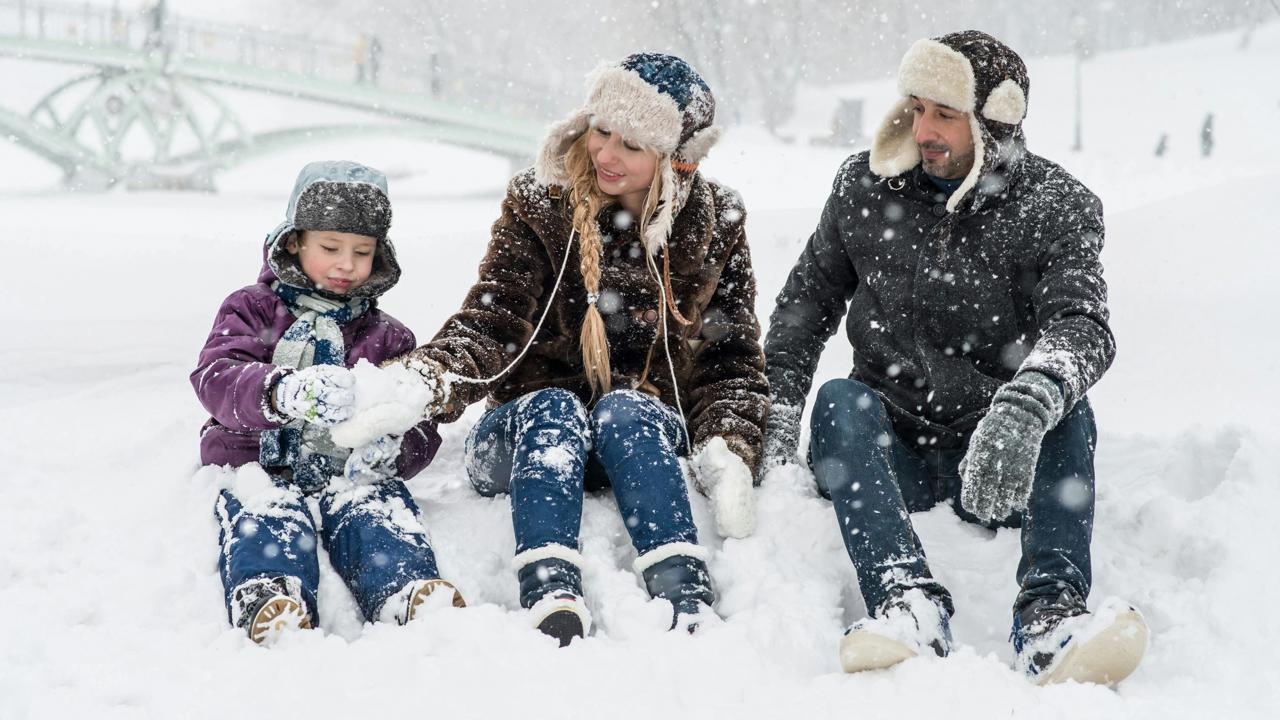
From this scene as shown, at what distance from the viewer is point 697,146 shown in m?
2.89

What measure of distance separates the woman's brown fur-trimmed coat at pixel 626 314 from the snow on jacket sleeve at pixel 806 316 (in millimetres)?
119

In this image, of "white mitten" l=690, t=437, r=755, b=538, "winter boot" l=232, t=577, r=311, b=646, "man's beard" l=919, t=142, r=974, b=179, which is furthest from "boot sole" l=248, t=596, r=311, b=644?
"man's beard" l=919, t=142, r=974, b=179

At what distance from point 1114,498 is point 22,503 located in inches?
127

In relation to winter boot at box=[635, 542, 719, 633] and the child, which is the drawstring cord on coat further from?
winter boot at box=[635, 542, 719, 633]

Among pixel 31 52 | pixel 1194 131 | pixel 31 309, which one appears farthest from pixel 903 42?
pixel 31 309

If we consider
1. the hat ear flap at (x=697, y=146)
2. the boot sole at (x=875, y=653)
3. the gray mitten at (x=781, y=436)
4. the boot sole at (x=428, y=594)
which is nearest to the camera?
the boot sole at (x=875, y=653)

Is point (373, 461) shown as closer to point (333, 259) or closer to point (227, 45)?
point (333, 259)

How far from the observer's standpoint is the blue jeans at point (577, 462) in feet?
7.90

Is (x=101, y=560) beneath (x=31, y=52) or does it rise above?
beneath

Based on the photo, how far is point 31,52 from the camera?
1723 cm

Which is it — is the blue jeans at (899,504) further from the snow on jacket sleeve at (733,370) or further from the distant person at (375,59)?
the distant person at (375,59)

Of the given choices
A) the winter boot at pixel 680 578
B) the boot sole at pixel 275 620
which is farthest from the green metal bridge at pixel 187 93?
the winter boot at pixel 680 578

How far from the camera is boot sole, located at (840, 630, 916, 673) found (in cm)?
204

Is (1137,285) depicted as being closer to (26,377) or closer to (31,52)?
(26,377)
